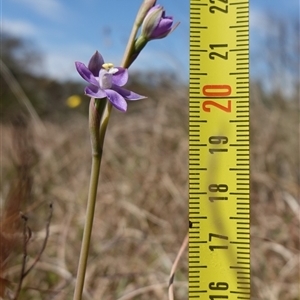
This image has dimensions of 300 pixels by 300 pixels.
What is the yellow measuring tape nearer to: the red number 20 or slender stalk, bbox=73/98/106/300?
the red number 20

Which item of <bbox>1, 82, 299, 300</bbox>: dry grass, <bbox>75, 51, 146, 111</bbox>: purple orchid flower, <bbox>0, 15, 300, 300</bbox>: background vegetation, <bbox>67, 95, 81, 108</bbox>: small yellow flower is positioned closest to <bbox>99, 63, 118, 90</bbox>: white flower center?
<bbox>75, 51, 146, 111</bbox>: purple orchid flower

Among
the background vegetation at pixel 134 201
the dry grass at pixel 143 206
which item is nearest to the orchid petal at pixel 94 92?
the background vegetation at pixel 134 201

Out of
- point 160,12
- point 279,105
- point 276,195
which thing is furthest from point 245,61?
point 279,105

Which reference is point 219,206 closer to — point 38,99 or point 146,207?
point 146,207

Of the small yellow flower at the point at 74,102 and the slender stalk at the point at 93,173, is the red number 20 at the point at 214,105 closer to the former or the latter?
the slender stalk at the point at 93,173

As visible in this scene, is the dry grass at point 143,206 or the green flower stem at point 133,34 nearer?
the green flower stem at point 133,34

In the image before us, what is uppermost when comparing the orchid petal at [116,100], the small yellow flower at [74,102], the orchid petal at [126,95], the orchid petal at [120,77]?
the small yellow flower at [74,102]

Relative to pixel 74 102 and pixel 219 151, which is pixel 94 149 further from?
pixel 74 102
